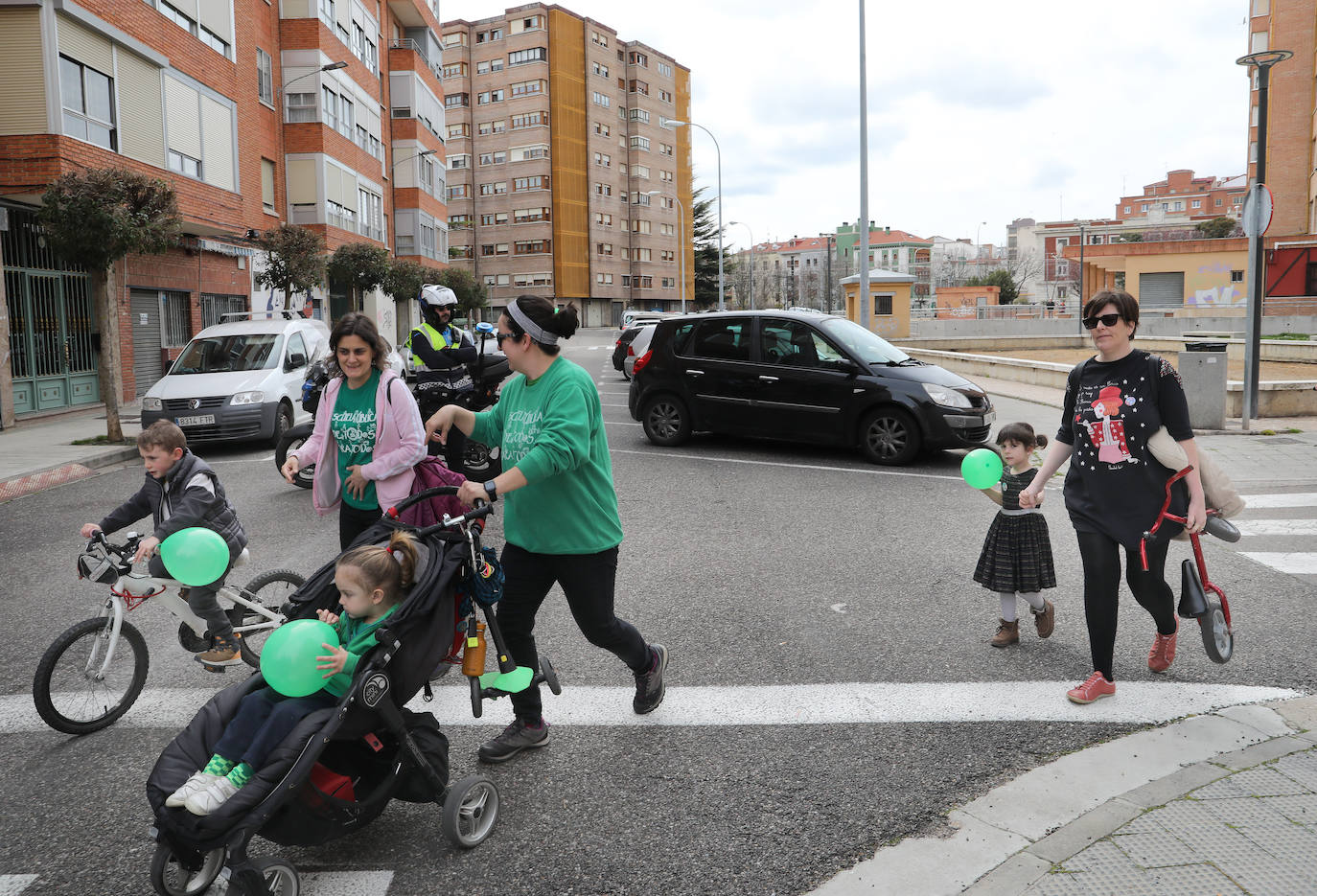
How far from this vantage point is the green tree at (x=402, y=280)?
113 ft

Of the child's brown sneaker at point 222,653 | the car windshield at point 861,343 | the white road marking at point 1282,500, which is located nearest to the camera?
the child's brown sneaker at point 222,653

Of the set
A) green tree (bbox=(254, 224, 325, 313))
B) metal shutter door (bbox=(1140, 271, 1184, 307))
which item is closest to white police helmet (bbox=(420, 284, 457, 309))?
green tree (bbox=(254, 224, 325, 313))

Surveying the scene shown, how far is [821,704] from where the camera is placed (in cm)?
438

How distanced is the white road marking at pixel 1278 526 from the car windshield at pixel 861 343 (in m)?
4.22

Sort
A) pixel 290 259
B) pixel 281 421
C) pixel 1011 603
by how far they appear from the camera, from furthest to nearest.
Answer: pixel 290 259 → pixel 281 421 → pixel 1011 603

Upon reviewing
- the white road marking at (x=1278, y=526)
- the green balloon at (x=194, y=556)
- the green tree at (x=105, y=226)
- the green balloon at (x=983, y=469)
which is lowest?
the white road marking at (x=1278, y=526)

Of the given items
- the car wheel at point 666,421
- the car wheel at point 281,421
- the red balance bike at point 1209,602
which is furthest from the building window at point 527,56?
the red balance bike at point 1209,602

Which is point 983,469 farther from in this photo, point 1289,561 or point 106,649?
point 106,649

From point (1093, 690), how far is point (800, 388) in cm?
747

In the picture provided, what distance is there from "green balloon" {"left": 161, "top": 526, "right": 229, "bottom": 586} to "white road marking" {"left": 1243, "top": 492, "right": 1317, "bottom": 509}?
27.9 feet

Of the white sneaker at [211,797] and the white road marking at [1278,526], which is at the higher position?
the white sneaker at [211,797]

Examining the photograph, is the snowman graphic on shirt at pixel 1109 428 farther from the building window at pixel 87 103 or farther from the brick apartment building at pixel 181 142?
the building window at pixel 87 103

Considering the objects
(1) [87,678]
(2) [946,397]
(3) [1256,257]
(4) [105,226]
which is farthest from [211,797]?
(3) [1256,257]

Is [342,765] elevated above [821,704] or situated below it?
above
